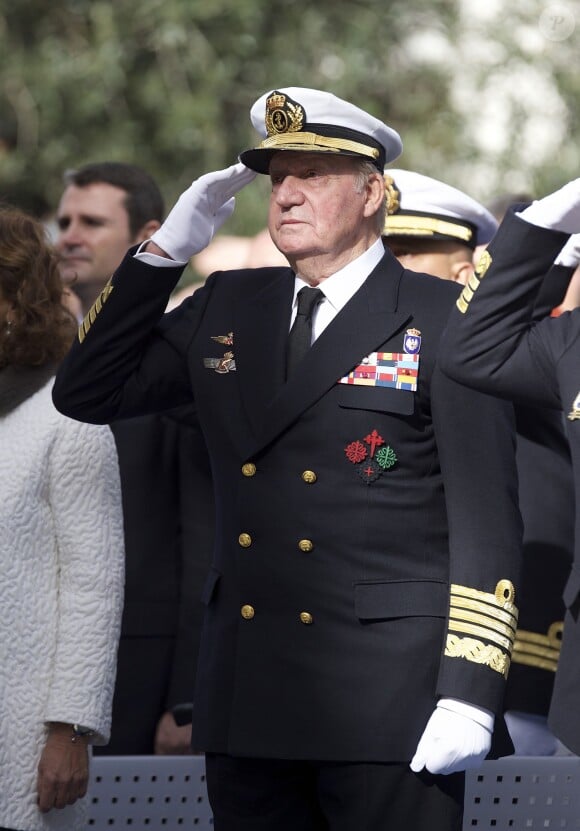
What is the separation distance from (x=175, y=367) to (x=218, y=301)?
0.55 feet

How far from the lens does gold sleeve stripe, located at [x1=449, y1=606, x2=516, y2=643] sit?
Result: 10.5ft

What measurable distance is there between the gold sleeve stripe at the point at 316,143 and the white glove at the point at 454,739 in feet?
3.65

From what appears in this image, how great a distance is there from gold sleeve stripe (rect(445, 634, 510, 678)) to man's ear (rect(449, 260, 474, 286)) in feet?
5.55

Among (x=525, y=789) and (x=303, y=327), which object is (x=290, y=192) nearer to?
(x=303, y=327)

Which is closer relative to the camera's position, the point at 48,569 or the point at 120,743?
the point at 48,569

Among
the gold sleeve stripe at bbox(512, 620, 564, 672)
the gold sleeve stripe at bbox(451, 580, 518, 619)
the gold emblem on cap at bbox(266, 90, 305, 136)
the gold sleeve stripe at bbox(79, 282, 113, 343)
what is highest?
the gold emblem on cap at bbox(266, 90, 305, 136)

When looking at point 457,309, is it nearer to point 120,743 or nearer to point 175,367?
point 175,367

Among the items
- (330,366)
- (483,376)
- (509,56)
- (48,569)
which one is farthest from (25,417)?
(509,56)

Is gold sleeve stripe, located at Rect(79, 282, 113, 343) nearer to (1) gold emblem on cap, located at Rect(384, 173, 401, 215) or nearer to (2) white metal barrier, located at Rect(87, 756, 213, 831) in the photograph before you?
(2) white metal barrier, located at Rect(87, 756, 213, 831)

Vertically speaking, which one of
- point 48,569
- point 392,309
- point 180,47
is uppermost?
point 180,47

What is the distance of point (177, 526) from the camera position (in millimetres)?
4746

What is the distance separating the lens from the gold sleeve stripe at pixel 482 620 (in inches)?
126

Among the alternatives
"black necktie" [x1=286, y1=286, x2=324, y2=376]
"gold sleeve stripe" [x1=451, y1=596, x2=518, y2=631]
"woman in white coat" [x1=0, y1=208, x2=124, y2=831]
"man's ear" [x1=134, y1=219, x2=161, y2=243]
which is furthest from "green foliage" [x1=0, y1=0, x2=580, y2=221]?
"gold sleeve stripe" [x1=451, y1=596, x2=518, y2=631]

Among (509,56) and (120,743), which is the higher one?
(509,56)
